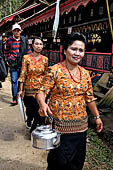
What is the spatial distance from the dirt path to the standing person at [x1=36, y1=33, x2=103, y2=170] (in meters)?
0.86

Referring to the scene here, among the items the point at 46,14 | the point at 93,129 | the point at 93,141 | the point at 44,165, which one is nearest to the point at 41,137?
the point at 44,165

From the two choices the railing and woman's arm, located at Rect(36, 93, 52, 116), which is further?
the railing

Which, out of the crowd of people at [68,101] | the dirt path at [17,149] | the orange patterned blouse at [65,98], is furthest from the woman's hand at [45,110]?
the dirt path at [17,149]

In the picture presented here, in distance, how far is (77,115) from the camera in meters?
1.88

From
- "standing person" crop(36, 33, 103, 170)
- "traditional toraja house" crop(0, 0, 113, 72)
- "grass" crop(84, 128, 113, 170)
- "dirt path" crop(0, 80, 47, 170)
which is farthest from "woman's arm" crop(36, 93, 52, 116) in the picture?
"traditional toraja house" crop(0, 0, 113, 72)

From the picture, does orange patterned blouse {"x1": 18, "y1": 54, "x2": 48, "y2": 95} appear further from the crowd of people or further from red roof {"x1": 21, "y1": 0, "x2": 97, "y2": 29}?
red roof {"x1": 21, "y1": 0, "x2": 97, "y2": 29}

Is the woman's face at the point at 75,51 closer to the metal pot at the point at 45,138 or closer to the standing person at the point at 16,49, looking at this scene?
the metal pot at the point at 45,138

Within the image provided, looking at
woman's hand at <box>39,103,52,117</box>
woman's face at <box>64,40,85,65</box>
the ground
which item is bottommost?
the ground

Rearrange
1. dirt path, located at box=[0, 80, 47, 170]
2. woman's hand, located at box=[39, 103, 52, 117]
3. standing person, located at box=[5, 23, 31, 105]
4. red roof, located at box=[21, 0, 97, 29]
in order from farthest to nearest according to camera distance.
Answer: standing person, located at box=[5, 23, 31, 105], red roof, located at box=[21, 0, 97, 29], dirt path, located at box=[0, 80, 47, 170], woman's hand, located at box=[39, 103, 52, 117]

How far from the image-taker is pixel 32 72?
3.40m

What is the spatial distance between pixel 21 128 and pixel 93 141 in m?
1.42

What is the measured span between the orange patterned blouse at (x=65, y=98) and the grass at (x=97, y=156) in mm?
1154

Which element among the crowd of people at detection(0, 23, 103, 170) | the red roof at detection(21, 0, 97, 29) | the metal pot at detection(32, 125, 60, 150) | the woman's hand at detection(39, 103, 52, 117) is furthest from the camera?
the red roof at detection(21, 0, 97, 29)

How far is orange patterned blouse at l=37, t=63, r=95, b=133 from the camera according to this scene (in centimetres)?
183
